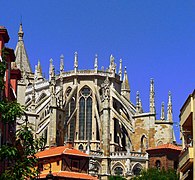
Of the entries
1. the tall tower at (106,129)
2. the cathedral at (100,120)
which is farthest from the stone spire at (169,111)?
the tall tower at (106,129)

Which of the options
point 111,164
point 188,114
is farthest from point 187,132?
point 111,164

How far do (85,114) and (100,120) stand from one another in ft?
9.67

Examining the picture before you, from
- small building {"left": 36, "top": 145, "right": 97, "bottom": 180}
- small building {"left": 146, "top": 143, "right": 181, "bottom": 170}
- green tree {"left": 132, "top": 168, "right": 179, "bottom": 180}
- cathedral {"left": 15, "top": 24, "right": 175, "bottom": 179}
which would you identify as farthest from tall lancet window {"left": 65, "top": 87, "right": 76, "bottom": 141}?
green tree {"left": 132, "top": 168, "right": 179, "bottom": 180}

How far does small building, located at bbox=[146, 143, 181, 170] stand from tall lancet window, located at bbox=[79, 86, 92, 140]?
15081mm

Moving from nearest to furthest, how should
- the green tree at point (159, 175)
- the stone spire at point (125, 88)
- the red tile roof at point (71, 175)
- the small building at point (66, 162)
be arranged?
the red tile roof at point (71, 175) → the small building at point (66, 162) → the green tree at point (159, 175) → the stone spire at point (125, 88)

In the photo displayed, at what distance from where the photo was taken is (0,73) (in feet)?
79.3

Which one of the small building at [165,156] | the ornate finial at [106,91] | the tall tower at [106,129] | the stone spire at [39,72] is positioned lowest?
the small building at [165,156]

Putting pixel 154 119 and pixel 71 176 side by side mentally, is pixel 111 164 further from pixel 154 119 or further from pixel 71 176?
pixel 71 176

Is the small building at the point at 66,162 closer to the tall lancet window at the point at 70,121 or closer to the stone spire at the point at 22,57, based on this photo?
the tall lancet window at the point at 70,121

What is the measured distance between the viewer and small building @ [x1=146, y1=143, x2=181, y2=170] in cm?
7950

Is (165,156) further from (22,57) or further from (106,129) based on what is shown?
(22,57)

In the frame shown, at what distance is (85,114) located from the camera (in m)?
95.2

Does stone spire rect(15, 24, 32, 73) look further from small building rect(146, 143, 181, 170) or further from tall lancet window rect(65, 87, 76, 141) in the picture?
small building rect(146, 143, 181, 170)

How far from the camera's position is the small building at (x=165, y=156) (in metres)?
79.5
